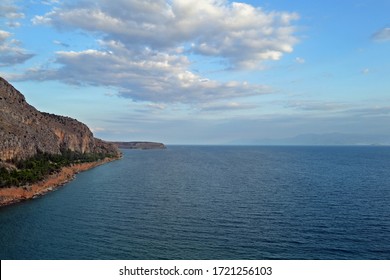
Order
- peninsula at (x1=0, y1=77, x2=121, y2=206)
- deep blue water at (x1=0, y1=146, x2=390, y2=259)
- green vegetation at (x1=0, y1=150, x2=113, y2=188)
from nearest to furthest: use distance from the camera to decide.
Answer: deep blue water at (x1=0, y1=146, x2=390, y2=259), green vegetation at (x1=0, y1=150, x2=113, y2=188), peninsula at (x1=0, y1=77, x2=121, y2=206)

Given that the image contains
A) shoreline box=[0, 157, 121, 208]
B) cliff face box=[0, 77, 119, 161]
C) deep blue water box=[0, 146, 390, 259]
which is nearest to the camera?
deep blue water box=[0, 146, 390, 259]

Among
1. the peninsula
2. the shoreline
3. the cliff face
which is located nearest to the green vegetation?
the peninsula

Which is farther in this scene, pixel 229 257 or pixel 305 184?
pixel 305 184

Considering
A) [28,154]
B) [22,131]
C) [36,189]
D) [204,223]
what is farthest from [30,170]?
[204,223]

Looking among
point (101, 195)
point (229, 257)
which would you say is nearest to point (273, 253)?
point (229, 257)

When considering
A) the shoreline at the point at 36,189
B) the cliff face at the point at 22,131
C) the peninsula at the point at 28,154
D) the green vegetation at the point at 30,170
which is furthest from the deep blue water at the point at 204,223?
the cliff face at the point at 22,131

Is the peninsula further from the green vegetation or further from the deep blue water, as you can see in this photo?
the deep blue water

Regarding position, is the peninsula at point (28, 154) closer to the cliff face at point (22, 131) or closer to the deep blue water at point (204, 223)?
the cliff face at point (22, 131)

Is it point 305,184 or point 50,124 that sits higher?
point 50,124

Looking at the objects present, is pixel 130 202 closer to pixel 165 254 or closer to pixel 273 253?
pixel 165 254
